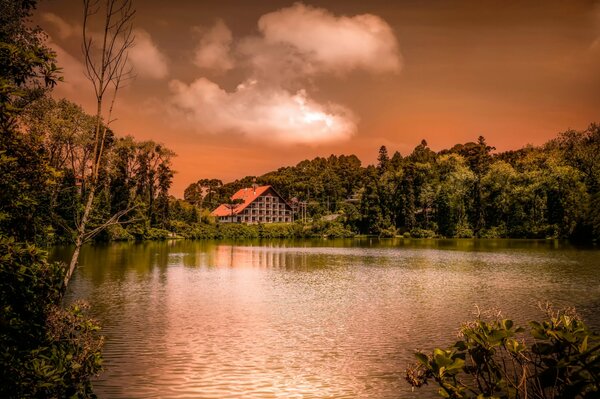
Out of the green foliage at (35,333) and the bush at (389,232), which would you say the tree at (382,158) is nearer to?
the bush at (389,232)

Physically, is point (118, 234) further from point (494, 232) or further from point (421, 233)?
point (494, 232)

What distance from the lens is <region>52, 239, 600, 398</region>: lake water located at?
1071 centimetres

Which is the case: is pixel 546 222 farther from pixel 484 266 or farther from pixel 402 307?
pixel 402 307

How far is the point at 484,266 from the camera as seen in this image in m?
35.0

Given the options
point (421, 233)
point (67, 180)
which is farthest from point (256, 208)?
point (67, 180)

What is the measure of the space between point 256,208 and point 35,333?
12090 cm

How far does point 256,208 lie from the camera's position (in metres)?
127

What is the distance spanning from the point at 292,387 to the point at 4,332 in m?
6.43

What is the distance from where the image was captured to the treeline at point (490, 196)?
75250 mm

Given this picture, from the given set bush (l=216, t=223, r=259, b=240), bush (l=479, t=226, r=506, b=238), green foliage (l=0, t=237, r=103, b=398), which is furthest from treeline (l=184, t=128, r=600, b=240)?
green foliage (l=0, t=237, r=103, b=398)

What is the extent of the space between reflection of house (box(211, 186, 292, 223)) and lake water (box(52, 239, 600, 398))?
9062 cm

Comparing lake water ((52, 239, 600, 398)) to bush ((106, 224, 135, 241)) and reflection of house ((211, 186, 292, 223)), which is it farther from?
reflection of house ((211, 186, 292, 223))

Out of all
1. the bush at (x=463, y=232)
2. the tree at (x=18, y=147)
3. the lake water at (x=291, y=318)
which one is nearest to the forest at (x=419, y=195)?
the bush at (x=463, y=232)

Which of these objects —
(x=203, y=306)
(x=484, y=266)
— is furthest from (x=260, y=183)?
(x=203, y=306)
